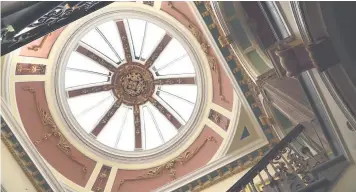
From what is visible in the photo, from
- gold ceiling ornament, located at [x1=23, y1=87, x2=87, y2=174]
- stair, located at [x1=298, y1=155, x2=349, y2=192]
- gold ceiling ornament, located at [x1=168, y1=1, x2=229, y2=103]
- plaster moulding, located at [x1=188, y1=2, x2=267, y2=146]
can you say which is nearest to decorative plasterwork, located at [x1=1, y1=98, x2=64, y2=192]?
gold ceiling ornament, located at [x1=23, y1=87, x2=87, y2=174]

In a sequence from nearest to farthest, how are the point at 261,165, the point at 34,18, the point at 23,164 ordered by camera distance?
the point at 34,18
the point at 261,165
the point at 23,164

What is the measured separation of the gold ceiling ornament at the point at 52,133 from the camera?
9062 millimetres

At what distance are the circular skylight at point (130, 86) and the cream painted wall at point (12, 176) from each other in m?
3.07

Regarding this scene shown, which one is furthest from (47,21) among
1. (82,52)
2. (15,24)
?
(82,52)

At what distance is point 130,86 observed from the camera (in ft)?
37.4

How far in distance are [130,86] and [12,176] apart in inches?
173

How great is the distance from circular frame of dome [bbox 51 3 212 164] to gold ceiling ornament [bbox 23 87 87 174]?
397 mm

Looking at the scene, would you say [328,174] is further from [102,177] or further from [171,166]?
[102,177]

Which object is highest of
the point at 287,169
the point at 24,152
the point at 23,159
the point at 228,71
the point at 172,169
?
the point at 228,71

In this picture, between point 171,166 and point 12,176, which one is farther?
point 171,166

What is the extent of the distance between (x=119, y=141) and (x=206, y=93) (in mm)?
3174

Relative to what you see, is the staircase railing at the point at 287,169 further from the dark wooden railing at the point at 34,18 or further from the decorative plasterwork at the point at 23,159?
the decorative plasterwork at the point at 23,159

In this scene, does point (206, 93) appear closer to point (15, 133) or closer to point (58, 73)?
point (58, 73)

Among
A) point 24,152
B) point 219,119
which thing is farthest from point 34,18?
point 219,119
